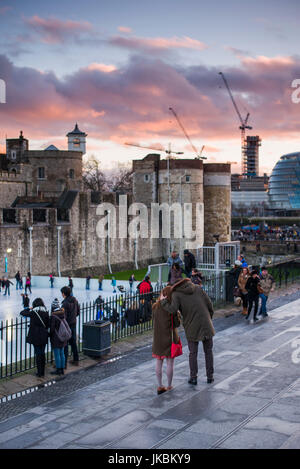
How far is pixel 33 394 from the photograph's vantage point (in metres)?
9.27

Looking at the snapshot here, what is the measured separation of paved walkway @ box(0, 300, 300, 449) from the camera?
7.05 meters

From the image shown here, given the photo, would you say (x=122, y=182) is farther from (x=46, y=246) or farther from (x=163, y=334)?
(x=163, y=334)

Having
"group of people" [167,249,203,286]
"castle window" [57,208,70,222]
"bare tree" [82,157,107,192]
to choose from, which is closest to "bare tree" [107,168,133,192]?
"bare tree" [82,157,107,192]

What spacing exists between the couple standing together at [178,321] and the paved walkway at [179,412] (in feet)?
1.71

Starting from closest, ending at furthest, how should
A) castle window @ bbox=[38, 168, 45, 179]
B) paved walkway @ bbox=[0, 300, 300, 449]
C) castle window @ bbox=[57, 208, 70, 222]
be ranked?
paved walkway @ bbox=[0, 300, 300, 449] < castle window @ bbox=[57, 208, 70, 222] < castle window @ bbox=[38, 168, 45, 179]

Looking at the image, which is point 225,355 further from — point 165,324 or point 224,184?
point 224,184

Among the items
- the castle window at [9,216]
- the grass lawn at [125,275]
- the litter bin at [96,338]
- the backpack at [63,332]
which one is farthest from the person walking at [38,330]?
the grass lawn at [125,275]

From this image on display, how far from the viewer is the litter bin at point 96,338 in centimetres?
1141

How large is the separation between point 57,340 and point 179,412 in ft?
9.71

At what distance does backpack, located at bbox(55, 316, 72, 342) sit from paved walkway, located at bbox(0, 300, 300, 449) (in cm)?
102

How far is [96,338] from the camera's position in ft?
37.4

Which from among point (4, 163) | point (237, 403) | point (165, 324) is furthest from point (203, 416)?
point (4, 163)

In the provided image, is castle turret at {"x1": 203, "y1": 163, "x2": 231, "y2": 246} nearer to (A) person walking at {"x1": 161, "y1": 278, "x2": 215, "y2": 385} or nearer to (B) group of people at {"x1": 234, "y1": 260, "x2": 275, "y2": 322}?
(B) group of people at {"x1": 234, "y1": 260, "x2": 275, "y2": 322}
